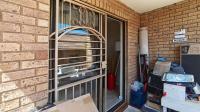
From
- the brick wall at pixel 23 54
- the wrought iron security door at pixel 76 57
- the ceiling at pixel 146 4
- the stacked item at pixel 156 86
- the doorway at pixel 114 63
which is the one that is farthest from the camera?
the doorway at pixel 114 63

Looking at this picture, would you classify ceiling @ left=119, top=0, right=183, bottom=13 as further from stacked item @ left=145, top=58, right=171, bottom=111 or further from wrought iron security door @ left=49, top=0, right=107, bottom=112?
stacked item @ left=145, top=58, right=171, bottom=111

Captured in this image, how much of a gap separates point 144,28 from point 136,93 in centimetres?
156

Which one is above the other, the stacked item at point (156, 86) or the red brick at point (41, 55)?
the red brick at point (41, 55)

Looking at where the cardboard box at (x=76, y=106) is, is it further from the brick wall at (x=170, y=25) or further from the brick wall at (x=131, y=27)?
the brick wall at (x=170, y=25)

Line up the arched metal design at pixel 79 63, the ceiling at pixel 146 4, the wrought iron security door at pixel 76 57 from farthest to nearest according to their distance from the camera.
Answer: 1. the ceiling at pixel 146 4
2. the arched metal design at pixel 79 63
3. the wrought iron security door at pixel 76 57

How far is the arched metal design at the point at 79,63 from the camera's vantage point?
2068 millimetres

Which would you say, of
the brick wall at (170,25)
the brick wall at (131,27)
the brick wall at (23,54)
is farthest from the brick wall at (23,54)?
the brick wall at (170,25)

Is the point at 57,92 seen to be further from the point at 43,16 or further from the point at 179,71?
the point at 179,71

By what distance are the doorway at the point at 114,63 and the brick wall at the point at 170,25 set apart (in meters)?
0.80

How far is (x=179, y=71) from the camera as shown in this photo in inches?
127

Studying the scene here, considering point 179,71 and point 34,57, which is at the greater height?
point 34,57

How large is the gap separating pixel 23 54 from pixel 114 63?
3.82 metres

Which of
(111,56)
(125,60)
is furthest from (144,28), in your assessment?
(111,56)

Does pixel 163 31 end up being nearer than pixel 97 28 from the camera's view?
No
